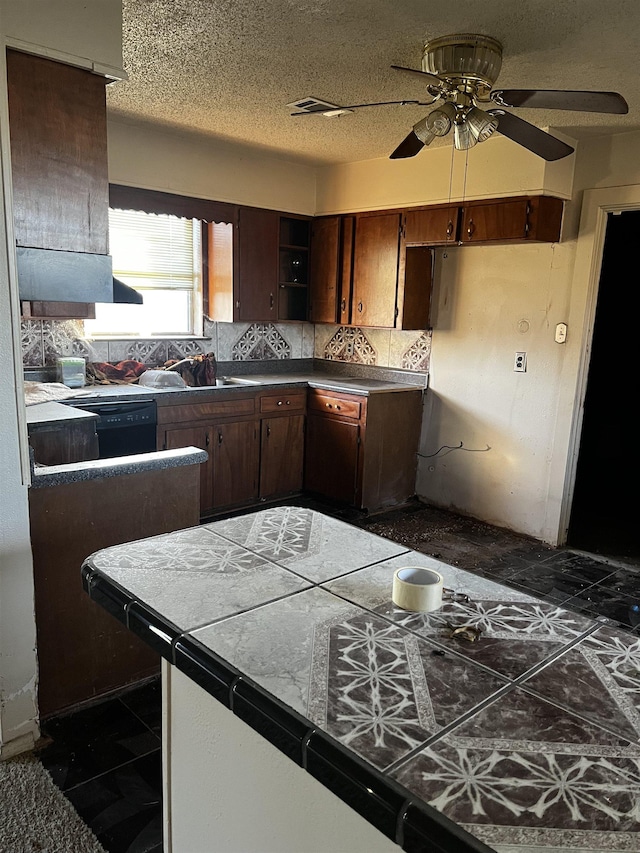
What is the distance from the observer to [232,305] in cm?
476

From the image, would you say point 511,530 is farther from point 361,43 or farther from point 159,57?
point 159,57

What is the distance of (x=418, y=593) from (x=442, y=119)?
1.79 m

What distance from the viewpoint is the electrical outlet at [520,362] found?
4.25 meters

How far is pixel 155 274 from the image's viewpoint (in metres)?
4.61

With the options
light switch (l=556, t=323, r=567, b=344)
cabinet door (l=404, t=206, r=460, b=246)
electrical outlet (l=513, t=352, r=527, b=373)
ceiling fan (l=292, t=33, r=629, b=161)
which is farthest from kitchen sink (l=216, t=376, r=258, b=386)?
ceiling fan (l=292, t=33, r=629, b=161)

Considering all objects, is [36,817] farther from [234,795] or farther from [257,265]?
[257,265]

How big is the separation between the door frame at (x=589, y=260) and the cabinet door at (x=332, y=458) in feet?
4.63

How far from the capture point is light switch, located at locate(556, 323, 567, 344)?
13.2 feet

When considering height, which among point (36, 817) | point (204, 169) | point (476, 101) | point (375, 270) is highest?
point (204, 169)

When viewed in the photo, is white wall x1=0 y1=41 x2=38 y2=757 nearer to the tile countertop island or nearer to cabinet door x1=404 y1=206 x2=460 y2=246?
the tile countertop island

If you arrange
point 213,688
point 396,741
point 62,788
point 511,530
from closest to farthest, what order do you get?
point 396,741 < point 213,688 < point 62,788 < point 511,530

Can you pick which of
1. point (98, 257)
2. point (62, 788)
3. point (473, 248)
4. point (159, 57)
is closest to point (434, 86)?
point (159, 57)

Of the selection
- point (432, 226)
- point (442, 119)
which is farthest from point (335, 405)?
point (442, 119)

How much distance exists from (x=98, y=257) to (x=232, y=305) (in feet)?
8.40
